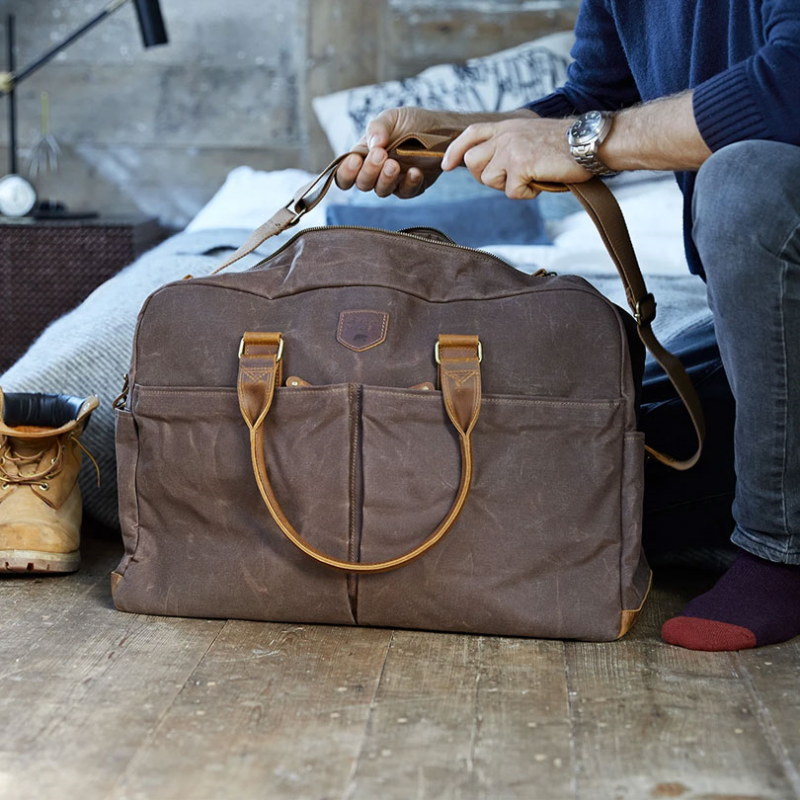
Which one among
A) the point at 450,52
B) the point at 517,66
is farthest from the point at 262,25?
the point at 517,66

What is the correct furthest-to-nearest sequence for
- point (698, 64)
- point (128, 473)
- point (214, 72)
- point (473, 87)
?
point (214, 72), point (473, 87), point (698, 64), point (128, 473)

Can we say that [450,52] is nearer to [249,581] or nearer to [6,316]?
[6,316]

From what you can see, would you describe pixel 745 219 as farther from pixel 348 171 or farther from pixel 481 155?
pixel 348 171

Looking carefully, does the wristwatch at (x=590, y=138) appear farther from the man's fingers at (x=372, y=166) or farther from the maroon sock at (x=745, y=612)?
the maroon sock at (x=745, y=612)

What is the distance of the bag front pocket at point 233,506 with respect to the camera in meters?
1.12

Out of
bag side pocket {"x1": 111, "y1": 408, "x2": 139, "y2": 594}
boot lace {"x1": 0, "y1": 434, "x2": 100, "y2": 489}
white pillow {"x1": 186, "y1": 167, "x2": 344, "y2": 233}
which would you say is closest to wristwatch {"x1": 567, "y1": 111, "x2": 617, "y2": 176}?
bag side pocket {"x1": 111, "y1": 408, "x2": 139, "y2": 594}

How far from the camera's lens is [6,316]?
2611 mm

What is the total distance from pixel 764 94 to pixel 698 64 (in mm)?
265

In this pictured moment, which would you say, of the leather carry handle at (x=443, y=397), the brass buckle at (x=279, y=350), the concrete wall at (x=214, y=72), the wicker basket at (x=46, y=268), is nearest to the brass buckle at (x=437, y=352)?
the leather carry handle at (x=443, y=397)

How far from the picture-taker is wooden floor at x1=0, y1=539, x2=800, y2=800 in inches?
32.6

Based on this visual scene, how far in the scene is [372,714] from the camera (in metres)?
0.95

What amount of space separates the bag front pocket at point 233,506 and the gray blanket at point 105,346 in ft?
1.20

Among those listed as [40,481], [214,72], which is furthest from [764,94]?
[214,72]

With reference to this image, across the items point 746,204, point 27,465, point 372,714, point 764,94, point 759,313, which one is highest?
point 764,94
